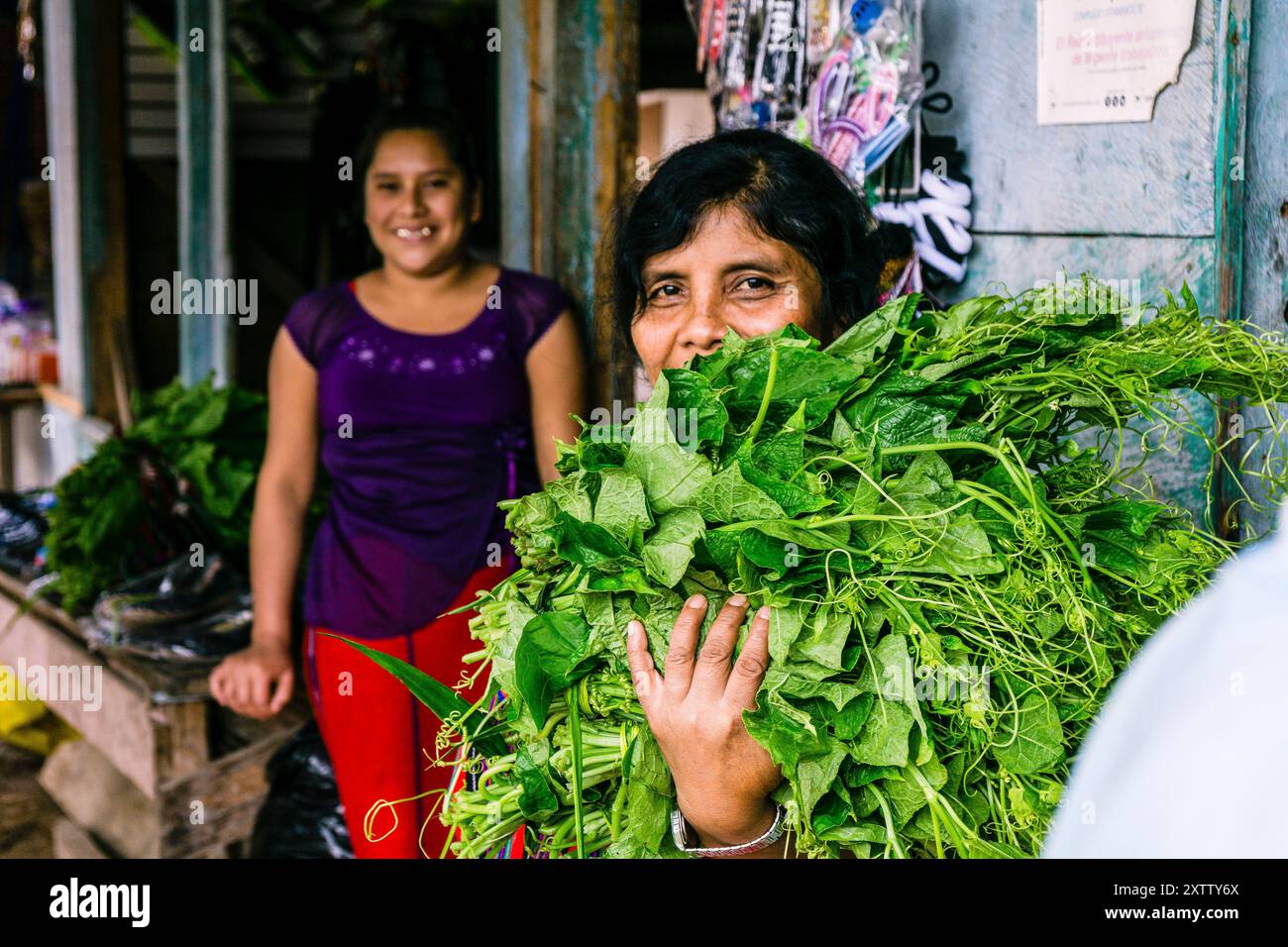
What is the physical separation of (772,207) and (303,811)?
6.93 feet

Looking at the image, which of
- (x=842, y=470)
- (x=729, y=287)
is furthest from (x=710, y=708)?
(x=729, y=287)

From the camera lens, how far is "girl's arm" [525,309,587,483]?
289cm

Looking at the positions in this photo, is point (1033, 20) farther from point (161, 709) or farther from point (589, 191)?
point (161, 709)

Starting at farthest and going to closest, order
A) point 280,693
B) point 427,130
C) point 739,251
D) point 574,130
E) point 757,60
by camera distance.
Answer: point 574,130
point 280,693
point 427,130
point 757,60
point 739,251

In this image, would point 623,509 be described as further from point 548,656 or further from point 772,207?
point 772,207

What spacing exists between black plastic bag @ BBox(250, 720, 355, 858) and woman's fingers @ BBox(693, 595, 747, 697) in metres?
2.01

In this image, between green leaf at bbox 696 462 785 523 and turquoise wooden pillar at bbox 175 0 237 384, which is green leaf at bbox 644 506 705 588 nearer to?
green leaf at bbox 696 462 785 523

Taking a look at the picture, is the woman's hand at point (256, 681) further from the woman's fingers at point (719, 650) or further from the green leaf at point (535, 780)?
the woman's fingers at point (719, 650)

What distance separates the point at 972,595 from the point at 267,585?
2325 millimetres

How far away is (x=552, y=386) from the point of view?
2889 millimetres

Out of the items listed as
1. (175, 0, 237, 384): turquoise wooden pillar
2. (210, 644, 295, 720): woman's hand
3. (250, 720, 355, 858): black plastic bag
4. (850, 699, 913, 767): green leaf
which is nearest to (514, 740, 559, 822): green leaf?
(850, 699, 913, 767): green leaf

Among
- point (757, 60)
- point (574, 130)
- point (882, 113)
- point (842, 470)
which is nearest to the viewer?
point (842, 470)

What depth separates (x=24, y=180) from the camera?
9438mm

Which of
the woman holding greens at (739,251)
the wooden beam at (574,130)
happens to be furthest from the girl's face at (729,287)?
the wooden beam at (574,130)
